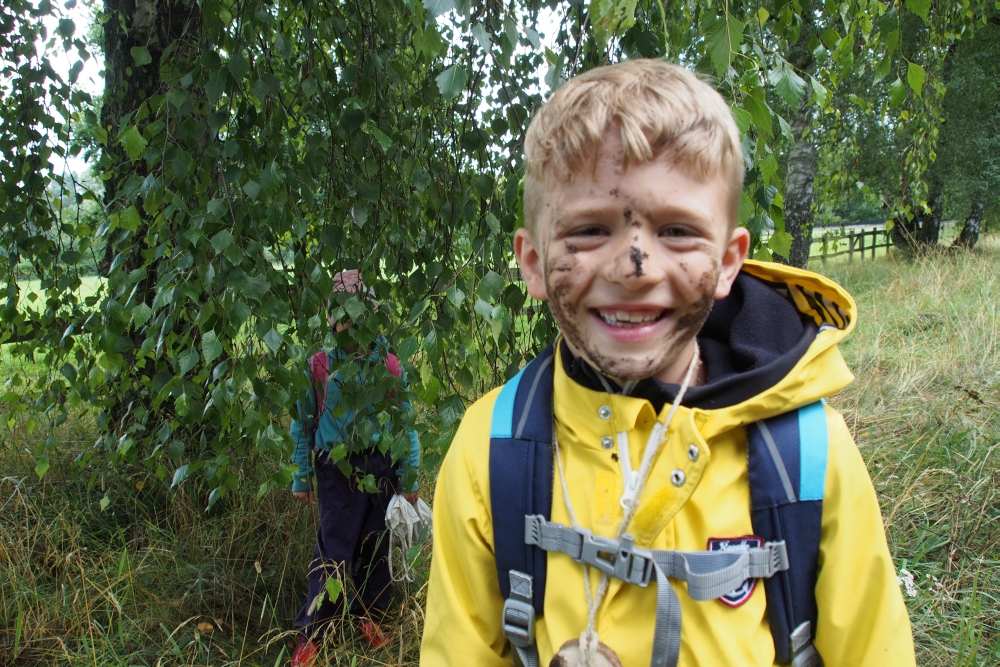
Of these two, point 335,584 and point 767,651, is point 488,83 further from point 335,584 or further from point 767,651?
point 767,651

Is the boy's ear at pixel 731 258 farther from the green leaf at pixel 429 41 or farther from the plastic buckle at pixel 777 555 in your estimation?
the green leaf at pixel 429 41

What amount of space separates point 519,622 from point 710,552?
0.89ft

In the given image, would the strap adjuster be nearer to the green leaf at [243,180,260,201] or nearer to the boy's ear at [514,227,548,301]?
the boy's ear at [514,227,548,301]

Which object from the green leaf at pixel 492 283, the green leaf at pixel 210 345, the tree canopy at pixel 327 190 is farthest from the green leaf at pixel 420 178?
the green leaf at pixel 210 345

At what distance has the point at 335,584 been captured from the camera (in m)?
1.78

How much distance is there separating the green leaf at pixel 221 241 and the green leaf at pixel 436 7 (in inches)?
29.8

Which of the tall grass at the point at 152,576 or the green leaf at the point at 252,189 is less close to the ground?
the green leaf at the point at 252,189

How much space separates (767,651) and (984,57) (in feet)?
30.8

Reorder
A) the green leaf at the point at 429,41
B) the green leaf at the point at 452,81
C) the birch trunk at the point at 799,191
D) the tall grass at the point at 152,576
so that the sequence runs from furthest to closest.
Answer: the birch trunk at the point at 799,191 < the tall grass at the point at 152,576 < the green leaf at the point at 452,81 < the green leaf at the point at 429,41

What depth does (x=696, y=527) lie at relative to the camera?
2.85ft

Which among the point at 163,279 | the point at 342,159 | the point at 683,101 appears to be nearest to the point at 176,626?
the point at 163,279

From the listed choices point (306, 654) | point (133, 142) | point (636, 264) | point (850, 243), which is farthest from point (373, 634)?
point (850, 243)

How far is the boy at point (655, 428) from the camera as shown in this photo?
0.83 m

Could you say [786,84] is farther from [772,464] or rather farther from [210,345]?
[210,345]
